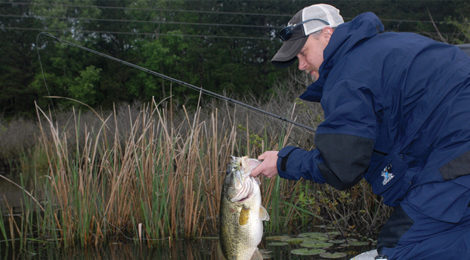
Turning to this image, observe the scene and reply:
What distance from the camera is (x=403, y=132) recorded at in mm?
2312

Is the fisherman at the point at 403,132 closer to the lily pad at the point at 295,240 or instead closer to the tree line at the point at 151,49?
the lily pad at the point at 295,240

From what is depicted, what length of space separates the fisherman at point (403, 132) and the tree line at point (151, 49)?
3408 cm

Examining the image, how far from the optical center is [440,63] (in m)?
2.26

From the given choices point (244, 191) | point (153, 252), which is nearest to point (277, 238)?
point (153, 252)

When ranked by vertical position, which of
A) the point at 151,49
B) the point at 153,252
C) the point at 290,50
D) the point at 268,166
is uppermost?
the point at 290,50

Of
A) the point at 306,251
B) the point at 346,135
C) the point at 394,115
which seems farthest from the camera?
the point at 306,251

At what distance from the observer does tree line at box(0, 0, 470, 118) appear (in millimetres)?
37969

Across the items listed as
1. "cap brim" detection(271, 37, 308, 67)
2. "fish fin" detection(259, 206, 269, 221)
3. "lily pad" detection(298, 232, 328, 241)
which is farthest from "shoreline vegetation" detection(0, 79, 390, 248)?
"cap brim" detection(271, 37, 308, 67)

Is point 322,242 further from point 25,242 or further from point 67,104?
point 67,104

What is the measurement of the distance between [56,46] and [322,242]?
38309 mm

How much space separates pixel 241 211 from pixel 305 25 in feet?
3.60

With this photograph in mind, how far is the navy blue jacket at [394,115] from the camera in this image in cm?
216

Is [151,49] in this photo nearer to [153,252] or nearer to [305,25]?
[153,252]

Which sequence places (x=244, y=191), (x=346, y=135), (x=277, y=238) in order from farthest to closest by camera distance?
(x=277, y=238)
(x=244, y=191)
(x=346, y=135)
